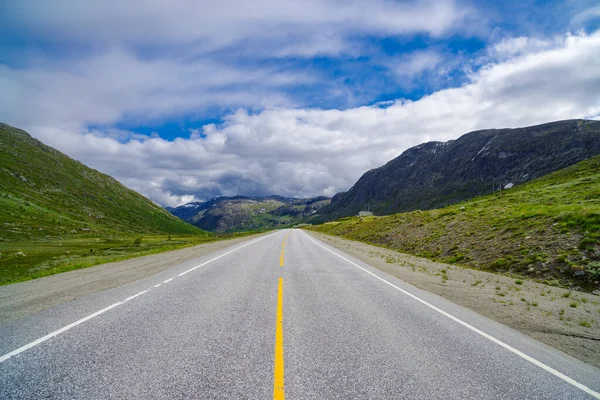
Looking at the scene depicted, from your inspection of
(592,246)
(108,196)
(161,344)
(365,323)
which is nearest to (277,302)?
(365,323)

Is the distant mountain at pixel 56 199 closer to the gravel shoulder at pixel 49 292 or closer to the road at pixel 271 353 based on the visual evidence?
the gravel shoulder at pixel 49 292

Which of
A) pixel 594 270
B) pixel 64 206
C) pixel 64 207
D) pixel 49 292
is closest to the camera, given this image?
pixel 49 292

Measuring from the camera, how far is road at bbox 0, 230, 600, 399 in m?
4.27

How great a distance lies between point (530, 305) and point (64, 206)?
138364 millimetres

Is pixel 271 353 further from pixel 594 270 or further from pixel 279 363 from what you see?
pixel 594 270

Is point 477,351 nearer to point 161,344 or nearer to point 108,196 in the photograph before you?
point 161,344

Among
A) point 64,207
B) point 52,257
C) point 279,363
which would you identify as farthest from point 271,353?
point 64,207

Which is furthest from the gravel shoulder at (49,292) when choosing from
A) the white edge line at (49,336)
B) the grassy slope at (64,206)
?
the grassy slope at (64,206)

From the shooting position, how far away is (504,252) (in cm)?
1862

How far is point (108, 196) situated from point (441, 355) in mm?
184466

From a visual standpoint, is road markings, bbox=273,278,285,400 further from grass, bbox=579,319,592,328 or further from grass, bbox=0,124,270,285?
grass, bbox=0,124,270,285

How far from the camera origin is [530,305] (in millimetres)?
10078

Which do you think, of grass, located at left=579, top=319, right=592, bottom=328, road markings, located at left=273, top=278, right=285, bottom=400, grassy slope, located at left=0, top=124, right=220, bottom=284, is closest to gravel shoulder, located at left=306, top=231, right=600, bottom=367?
grass, located at left=579, top=319, right=592, bottom=328

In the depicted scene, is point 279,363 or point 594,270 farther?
point 594,270
